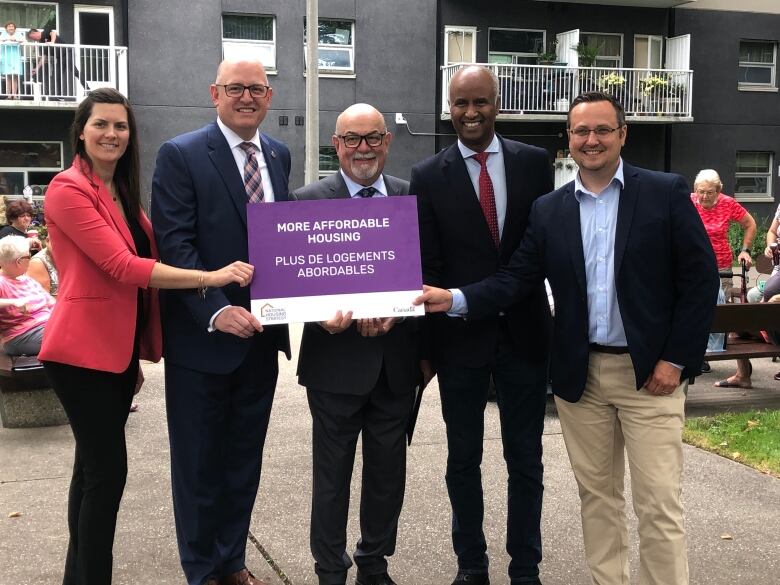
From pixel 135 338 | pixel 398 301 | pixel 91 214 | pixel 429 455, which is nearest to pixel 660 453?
pixel 398 301

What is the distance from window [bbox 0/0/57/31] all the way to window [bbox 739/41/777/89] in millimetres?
A: 19695

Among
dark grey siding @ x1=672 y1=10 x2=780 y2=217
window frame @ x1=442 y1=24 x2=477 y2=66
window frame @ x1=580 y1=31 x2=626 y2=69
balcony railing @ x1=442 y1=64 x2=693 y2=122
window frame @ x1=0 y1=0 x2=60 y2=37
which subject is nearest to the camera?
window frame @ x1=0 y1=0 x2=60 y2=37

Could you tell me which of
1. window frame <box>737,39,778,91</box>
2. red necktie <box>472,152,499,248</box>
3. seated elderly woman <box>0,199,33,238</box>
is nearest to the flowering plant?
window frame <box>737,39,778,91</box>

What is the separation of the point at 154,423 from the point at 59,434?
70 centimetres

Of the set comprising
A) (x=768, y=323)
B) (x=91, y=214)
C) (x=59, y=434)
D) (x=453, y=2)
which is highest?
(x=453, y=2)

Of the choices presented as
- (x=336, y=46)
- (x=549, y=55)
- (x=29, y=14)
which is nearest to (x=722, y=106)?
(x=549, y=55)

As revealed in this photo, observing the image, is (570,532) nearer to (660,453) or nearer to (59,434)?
(660,453)

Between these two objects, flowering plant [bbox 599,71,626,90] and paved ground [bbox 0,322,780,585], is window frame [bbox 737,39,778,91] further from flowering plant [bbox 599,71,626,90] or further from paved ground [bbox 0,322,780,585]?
→ paved ground [bbox 0,322,780,585]

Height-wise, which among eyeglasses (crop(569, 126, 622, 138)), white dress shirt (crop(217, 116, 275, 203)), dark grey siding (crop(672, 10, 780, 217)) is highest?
dark grey siding (crop(672, 10, 780, 217))

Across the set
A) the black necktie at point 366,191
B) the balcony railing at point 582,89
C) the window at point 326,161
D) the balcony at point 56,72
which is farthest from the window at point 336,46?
the black necktie at point 366,191

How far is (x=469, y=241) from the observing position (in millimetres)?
3975

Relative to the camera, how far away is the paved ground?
4.28m

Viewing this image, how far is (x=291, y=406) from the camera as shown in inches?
298

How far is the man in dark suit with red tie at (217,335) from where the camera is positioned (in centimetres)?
371
